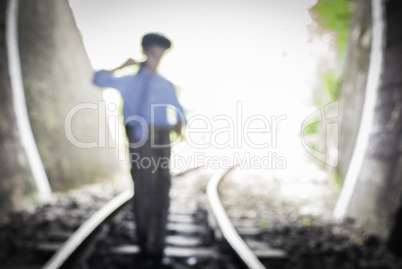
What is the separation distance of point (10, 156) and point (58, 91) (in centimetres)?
195

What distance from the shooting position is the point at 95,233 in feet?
8.24

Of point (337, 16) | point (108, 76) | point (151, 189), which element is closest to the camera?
point (108, 76)

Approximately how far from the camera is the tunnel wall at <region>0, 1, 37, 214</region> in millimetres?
3332

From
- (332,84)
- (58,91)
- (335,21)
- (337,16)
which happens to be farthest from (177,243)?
(337,16)

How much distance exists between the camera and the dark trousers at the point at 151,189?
2.22 m

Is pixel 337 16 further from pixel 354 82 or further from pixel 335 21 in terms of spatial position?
pixel 354 82

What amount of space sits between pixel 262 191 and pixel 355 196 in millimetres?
1871

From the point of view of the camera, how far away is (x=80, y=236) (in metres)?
2.34

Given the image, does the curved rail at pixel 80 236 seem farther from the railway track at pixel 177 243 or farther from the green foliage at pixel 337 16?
the green foliage at pixel 337 16

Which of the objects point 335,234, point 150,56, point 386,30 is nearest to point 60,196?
point 150,56

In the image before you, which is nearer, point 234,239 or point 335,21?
point 234,239

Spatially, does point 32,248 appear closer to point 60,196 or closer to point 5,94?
point 60,196

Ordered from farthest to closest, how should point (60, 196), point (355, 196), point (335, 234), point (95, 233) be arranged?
point (60, 196), point (355, 196), point (335, 234), point (95, 233)

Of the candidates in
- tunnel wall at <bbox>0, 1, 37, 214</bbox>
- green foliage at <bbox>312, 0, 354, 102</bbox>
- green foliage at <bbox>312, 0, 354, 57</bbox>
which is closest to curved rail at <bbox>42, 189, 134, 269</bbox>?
tunnel wall at <bbox>0, 1, 37, 214</bbox>
